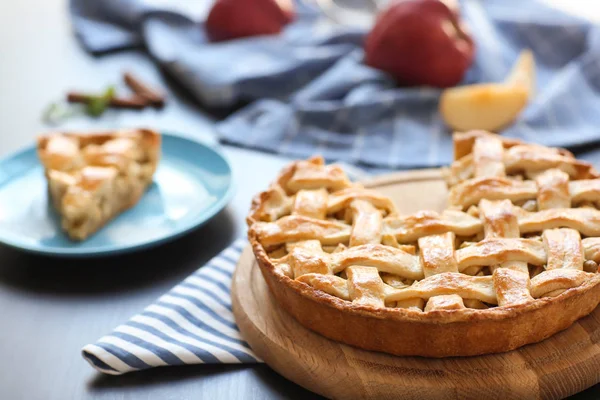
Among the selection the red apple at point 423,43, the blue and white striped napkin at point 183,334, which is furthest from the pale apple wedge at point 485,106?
the blue and white striped napkin at point 183,334

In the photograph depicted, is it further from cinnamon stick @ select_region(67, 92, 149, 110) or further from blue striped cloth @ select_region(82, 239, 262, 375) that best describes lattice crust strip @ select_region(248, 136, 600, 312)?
cinnamon stick @ select_region(67, 92, 149, 110)

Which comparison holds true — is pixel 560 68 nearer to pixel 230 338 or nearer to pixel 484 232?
pixel 484 232

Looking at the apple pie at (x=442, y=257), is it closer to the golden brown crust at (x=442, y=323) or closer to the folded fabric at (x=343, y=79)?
the golden brown crust at (x=442, y=323)

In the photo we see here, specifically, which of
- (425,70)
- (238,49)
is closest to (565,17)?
(425,70)

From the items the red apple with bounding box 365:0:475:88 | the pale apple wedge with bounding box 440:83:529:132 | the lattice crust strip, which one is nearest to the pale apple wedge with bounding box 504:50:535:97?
the pale apple wedge with bounding box 440:83:529:132

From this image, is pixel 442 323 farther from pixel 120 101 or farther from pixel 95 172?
pixel 120 101

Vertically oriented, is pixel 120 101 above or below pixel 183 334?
below

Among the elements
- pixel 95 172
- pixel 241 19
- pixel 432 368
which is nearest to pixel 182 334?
pixel 432 368
